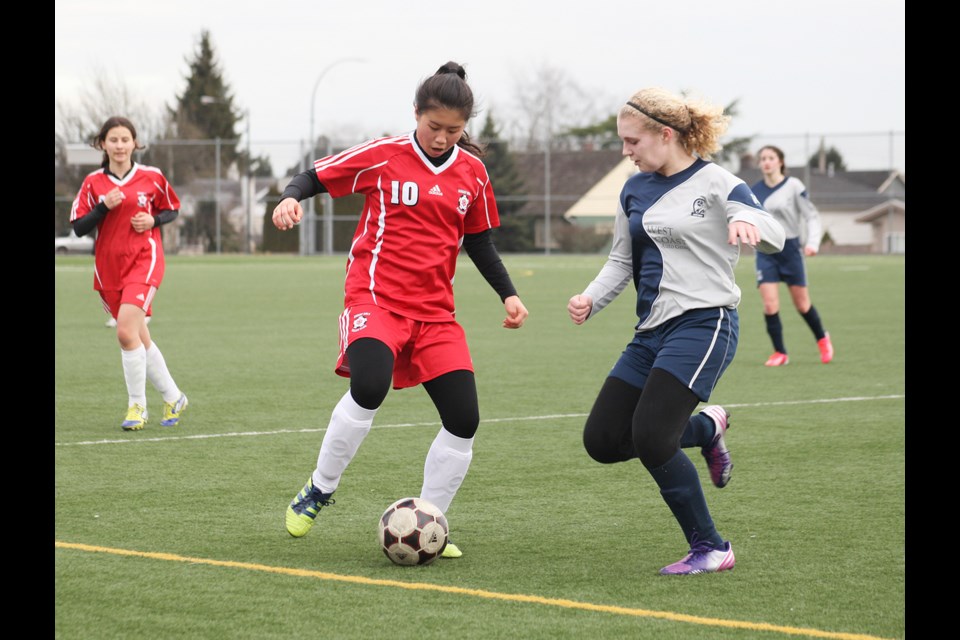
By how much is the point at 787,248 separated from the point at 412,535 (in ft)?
27.3

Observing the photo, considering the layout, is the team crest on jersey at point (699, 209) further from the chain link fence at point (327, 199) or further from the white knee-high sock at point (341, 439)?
the chain link fence at point (327, 199)

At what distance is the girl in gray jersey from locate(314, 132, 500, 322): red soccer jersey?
634mm

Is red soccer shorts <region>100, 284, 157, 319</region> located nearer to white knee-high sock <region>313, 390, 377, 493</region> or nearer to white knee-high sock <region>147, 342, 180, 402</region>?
white knee-high sock <region>147, 342, 180, 402</region>

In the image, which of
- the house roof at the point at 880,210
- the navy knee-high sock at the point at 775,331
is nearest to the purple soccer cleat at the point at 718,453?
the navy knee-high sock at the point at 775,331

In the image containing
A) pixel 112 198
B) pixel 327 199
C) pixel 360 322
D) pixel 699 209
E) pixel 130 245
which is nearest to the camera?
pixel 699 209

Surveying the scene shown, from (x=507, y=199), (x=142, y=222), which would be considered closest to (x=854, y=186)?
(x=507, y=199)

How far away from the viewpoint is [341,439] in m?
5.50

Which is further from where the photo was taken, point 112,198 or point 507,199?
point 507,199

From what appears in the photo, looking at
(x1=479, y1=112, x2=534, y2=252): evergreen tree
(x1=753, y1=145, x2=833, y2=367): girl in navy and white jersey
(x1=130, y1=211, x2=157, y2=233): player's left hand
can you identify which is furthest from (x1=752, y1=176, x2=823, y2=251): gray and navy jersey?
(x1=479, y1=112, x2=534, y2=252): evergreen tree

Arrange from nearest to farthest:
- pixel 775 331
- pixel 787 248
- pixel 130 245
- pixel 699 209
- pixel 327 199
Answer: pixel 699 209 < pixel 130 245 < pixel 787 248 < pixel 775 331 < pixel 327 199

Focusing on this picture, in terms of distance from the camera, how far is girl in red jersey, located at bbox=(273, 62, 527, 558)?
17.9ft

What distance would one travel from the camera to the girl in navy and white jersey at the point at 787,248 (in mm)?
12867

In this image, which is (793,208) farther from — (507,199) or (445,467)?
(507,199)
